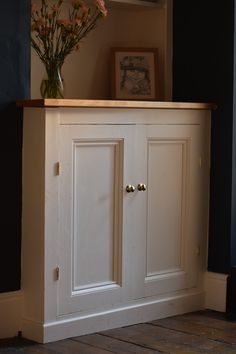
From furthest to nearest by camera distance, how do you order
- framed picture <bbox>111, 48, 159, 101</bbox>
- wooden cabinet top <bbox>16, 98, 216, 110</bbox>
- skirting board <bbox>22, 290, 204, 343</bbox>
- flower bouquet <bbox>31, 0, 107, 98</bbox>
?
1. framed picture <bbox>111, 48, 159, 101</bbox>
2. flower bouquet <bbox>31, 0, 107, 98</bbox>
3. skirting board <bbox>22, 290, 204, 343</bbox>
4. wooden cabinet top <bbox>16, 98, 216, 110</bbox>

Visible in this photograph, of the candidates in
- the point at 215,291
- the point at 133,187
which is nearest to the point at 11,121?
Result: the point at 133,187

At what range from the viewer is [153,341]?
340 cm

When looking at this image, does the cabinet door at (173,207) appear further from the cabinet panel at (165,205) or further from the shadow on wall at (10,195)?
the shadow on wall at (10,195)

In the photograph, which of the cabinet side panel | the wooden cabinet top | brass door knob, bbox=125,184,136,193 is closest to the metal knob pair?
brass door knob, bbox=125,184,136,193

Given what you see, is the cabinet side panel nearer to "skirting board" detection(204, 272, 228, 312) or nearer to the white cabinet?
the white cabinet

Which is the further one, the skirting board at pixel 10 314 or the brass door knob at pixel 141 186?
the brass door knob at pixel 141 186

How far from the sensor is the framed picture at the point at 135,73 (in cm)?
421

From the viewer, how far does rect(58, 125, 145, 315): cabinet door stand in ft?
11.1

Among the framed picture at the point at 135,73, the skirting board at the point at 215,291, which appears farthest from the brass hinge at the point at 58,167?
the skirting board at the point at 215,291

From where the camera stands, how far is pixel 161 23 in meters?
4.21

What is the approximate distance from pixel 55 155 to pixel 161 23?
1.26 m

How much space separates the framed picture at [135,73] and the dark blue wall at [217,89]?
0.74 ft

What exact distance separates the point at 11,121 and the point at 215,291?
141 cm

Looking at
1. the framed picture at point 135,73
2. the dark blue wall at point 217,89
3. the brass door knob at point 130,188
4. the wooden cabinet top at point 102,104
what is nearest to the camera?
the wooden cabinet top at point 102,104
